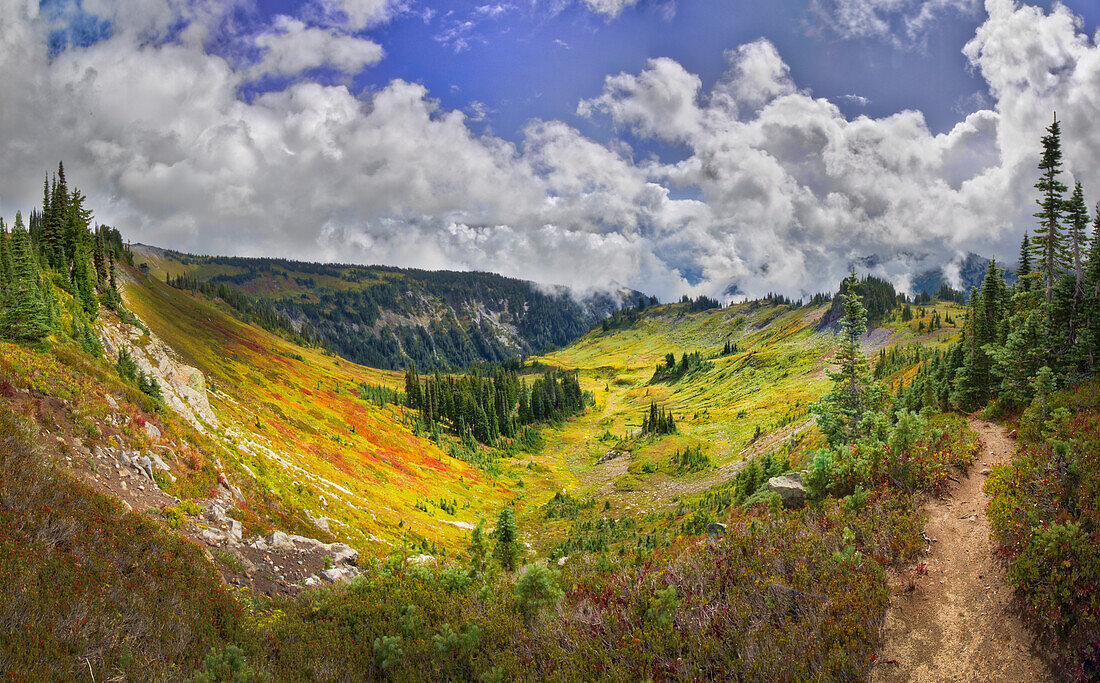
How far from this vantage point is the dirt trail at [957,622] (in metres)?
8.25

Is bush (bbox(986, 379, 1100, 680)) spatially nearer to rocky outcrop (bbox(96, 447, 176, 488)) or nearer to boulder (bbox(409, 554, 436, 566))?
boulder (bbox(409, 554, 436, 566))

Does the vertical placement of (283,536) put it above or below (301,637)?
below

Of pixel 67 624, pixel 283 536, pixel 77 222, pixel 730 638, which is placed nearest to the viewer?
pixel 67 624

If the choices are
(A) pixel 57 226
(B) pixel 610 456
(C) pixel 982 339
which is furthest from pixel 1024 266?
(A) pixel 57 226

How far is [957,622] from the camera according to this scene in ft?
30.2

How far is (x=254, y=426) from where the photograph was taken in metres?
39.9

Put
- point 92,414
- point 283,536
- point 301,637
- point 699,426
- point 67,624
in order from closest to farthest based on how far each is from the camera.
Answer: point 67,624
point 301,637
point 92,414
point 283,536
point 699,426

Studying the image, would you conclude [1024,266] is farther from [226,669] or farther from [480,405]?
[480,405]

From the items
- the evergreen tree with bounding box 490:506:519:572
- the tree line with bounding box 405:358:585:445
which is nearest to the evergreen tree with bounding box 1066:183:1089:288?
the evergreen tree with bounding box 490:506:519:572

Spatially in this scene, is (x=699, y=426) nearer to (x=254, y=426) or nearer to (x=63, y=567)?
(x=254, y=426)

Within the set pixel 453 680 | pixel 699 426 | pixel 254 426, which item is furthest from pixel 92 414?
pixel 699 426

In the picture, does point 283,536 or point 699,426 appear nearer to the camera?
point 283,536

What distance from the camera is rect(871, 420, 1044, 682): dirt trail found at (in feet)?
27.1

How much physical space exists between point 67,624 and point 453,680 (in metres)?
7.14
